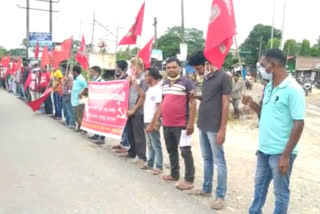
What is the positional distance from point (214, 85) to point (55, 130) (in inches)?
289

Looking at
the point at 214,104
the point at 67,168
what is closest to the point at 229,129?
the point at 67,168

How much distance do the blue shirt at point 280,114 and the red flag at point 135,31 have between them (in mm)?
4084

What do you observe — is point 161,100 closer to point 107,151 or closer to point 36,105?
point 107,151

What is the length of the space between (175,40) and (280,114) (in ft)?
268

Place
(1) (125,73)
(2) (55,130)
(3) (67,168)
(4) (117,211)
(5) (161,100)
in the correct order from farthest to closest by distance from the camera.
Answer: (2) (55,130) < (1) (125,73) < (3) (67,168) < (5) (161,100) < (4) (117,211)

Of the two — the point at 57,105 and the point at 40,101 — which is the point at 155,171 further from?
the point at 40,101

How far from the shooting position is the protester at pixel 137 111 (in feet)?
25.2

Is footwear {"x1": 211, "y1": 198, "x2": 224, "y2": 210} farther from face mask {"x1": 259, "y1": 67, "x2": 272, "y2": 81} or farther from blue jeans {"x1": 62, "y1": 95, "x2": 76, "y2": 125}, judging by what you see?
blue jeans {"x1": 62, "y1": 95, "x2": 76, "y2": 125}

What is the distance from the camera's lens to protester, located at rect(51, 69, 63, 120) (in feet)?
43.9

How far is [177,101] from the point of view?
6160 millimetres

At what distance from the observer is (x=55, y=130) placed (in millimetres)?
11773

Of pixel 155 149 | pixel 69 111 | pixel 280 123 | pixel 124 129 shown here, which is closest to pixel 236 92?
pixel 69 111

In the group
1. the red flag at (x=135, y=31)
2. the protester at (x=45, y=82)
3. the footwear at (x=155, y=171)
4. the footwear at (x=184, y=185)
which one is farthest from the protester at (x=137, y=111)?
the protester at (x=45, y=82)

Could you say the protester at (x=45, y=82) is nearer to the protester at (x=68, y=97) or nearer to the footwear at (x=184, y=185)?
the protester at (x=68, y=97)
